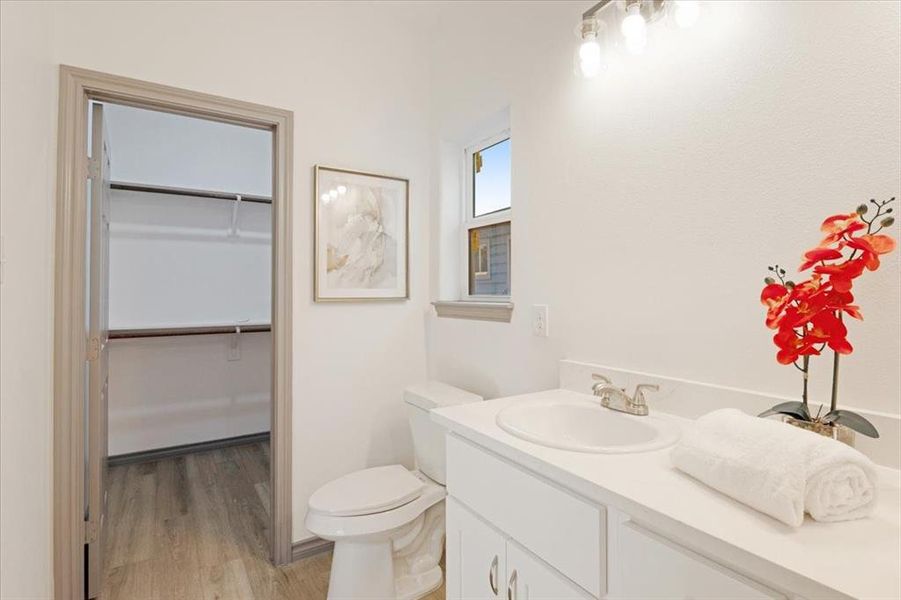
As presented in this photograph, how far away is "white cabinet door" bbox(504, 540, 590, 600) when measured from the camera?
2.81ft

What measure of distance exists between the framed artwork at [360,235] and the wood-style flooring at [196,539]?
1202 mm

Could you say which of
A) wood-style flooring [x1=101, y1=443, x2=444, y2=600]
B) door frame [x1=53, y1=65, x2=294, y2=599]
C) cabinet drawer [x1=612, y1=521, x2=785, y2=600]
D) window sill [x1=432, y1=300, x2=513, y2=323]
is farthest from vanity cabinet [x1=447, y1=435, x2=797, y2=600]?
door frame [x1=53, y1=65, x2=294, y2=599]

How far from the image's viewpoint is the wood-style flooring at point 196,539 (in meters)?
1.78

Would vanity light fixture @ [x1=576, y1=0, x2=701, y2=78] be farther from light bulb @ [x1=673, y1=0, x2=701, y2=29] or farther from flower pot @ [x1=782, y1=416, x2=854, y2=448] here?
flower pot @ [x1=782, y1=416, x2=854, y2=448]

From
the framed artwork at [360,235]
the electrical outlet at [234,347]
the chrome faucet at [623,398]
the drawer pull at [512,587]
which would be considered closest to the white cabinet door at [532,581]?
the drawer pull at [512,587]

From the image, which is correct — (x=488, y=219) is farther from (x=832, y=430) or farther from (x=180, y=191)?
(x=180, y=191)

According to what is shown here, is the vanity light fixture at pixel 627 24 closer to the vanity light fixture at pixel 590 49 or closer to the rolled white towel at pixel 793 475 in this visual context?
the vanity light fixture at pixel 590 49

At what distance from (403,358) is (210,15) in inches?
68.1

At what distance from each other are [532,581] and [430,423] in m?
0.96

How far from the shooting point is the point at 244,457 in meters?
3.17

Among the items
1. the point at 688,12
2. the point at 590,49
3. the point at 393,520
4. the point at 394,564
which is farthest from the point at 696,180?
the point at 394,564

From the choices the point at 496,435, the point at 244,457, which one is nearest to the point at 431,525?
the point at 496,435

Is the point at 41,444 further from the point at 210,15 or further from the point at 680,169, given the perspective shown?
the point at 680,169

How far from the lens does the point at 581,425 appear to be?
127 cm
